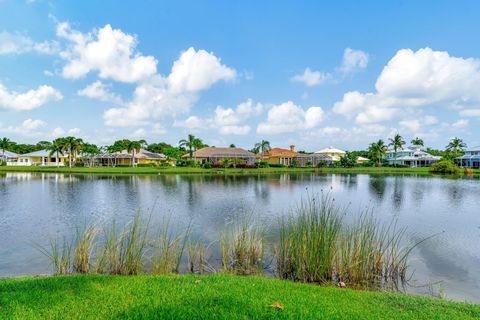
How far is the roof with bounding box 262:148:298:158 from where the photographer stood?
72.6m

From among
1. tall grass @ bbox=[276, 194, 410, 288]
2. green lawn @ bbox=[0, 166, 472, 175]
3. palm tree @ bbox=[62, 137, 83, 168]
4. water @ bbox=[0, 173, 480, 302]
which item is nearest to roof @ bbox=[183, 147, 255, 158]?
green lawn @ bbox=[0, 166, 472, 175]

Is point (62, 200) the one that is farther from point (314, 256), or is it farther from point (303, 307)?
point (303, 307)

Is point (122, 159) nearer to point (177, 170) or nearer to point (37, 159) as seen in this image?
point (37, 159)

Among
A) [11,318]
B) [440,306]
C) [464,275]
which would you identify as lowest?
[464,275]

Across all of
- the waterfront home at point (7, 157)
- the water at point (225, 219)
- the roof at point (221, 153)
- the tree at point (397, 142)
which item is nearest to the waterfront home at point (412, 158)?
the tree at point (397, 142)

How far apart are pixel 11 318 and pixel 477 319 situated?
6281mm

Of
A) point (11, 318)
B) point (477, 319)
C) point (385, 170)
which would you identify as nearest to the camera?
point (11, 318)

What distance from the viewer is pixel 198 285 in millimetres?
5562

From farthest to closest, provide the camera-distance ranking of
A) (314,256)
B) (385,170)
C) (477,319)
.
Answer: (385,170)
(314,256)
(477,319)

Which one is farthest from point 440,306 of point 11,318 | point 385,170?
point 385,170

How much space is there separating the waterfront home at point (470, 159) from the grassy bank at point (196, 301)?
8146 cm

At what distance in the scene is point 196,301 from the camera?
476 centimetres

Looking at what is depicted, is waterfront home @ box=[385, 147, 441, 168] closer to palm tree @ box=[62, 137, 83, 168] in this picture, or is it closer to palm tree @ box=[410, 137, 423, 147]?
palm tree @ box=[410, 137, 423, 147]

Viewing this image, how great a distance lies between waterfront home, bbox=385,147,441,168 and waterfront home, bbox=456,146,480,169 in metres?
4.62
